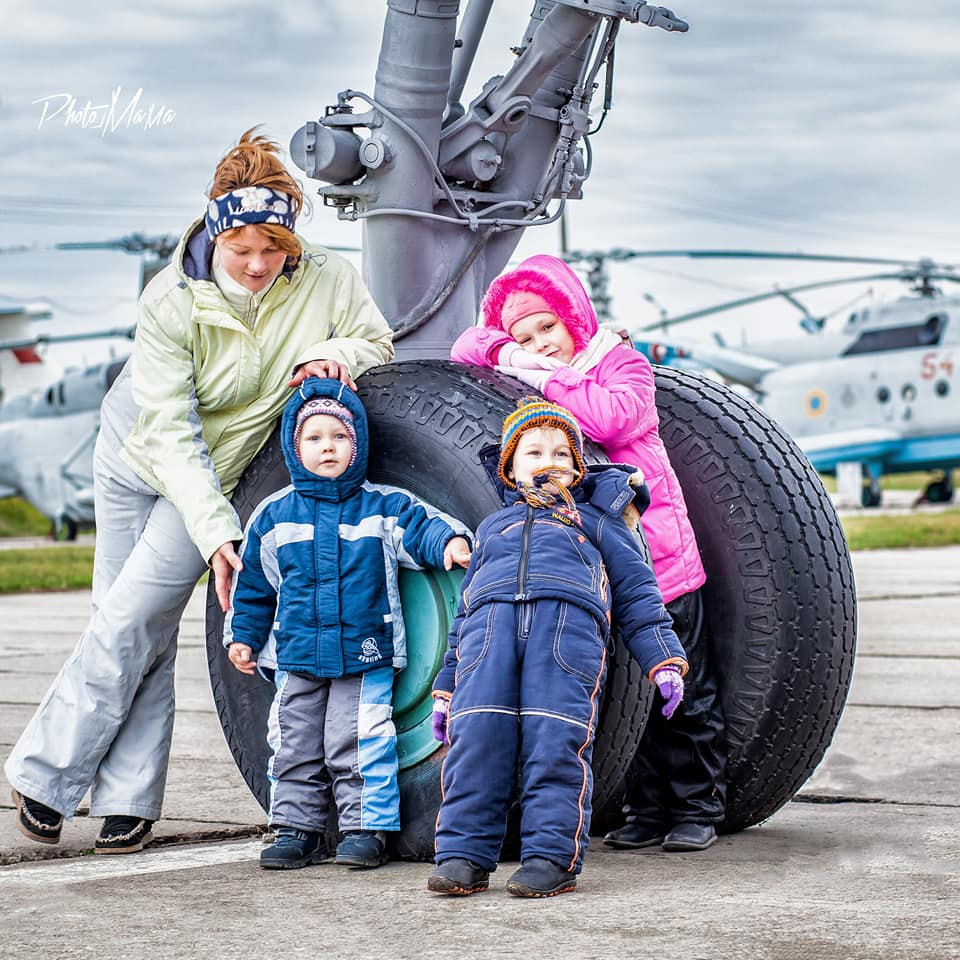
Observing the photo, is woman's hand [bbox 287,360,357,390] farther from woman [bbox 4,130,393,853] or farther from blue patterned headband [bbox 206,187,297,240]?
blue patterned headband [bbox 206,187,297,240]

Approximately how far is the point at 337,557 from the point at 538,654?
550mm

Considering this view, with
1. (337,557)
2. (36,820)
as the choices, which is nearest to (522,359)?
(337,557)

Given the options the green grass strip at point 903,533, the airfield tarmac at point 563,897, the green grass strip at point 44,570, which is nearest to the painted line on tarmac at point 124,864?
the airfield tarmac at point 563,897

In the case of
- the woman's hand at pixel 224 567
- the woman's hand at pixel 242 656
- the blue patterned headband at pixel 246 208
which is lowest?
the woman's hand at pixel 242 656

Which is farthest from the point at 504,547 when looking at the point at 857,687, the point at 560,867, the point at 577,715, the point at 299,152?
the point at 857,687

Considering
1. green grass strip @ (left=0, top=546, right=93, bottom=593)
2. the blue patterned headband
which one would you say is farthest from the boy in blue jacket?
green grass strip @ (left=0, top=546, right=93, bottom=593)

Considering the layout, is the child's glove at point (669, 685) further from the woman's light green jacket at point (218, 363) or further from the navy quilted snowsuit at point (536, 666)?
the woman's light green jacket at point (218, 363)

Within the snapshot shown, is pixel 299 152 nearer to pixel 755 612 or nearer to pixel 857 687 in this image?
pixel 755 612

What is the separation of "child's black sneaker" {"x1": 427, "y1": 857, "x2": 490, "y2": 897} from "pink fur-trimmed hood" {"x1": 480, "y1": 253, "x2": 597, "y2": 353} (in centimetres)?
124

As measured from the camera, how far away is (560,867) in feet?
10.1

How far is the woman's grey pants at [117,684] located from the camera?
379 cm

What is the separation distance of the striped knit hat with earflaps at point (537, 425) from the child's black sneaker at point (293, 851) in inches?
35.4

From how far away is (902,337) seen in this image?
27750 millimetres

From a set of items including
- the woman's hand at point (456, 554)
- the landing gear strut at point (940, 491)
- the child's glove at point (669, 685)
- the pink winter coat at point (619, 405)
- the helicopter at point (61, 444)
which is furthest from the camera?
the landing gear strut at point (940, 491)
